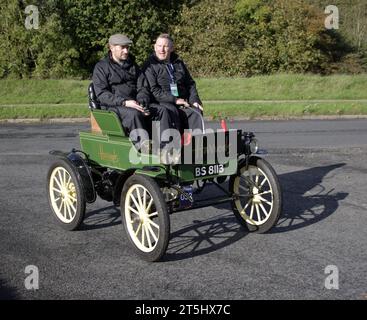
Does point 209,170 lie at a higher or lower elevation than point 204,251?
higher

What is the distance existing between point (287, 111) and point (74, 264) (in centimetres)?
1401

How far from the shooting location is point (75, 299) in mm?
4051

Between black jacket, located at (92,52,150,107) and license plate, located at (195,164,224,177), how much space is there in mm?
1082

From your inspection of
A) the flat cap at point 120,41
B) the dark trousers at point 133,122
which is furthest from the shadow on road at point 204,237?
the flat cap at point 120,41

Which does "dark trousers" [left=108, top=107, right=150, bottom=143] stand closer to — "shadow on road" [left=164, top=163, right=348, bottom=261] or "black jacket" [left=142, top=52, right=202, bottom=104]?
"black jacket" [left=142, top=52, right=202, bottom=104]

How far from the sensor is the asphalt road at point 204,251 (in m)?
4.21

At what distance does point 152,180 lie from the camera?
4.88 meters

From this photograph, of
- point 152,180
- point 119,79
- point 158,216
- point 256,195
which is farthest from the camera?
point 119,79

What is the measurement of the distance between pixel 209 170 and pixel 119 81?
1459 mm

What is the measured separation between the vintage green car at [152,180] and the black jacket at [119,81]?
0.64 ft

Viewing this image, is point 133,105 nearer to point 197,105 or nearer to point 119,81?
point 119,81

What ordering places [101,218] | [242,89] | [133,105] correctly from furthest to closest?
1. [242,89]
2. [101,218]
3. [133,105]

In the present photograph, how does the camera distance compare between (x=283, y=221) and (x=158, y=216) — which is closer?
(x=158, y=216)

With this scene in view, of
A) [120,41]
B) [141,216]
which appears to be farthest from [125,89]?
[141,216]
